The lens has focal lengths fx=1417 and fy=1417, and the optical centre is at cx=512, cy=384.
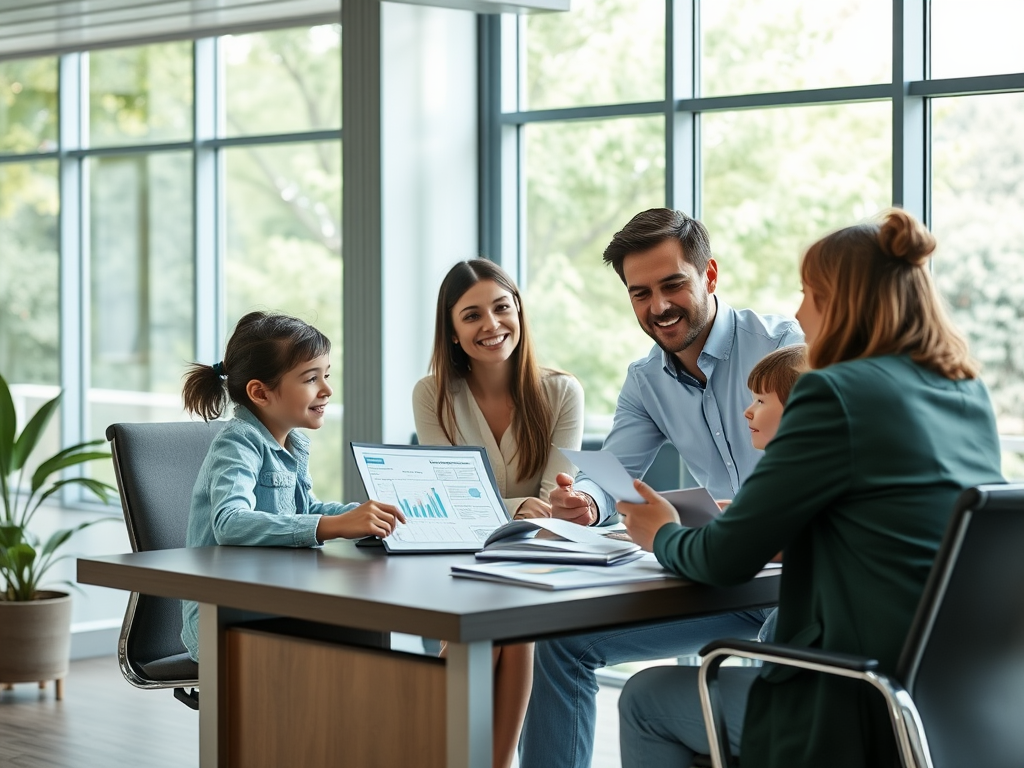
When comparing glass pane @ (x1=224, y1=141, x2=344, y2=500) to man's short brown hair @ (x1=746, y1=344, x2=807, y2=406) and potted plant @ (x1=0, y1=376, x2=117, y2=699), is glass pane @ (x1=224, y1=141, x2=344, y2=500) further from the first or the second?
man's short brown hair @ (x1=746, y1=344, x2=807, y2=406)

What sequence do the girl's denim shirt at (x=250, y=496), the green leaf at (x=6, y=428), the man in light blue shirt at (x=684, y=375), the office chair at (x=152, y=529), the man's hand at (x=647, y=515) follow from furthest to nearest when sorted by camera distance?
the green leaf at (x=6, y=428) < the office chair at (x=152, y=529) < the man in light blue shirt at (x=684, y=375) < the girl's denim shirt at (x=250, y=496) < the man's hand at (x=647, y=515)

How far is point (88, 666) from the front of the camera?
5152mm

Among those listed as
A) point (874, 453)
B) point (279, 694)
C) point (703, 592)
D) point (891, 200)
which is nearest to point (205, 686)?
point (279, 694)

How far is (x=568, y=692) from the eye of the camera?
Result: 107 inches

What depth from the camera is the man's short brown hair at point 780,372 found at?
95.9 inches

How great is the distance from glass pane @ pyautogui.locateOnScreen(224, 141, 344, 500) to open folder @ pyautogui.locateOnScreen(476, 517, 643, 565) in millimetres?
3417

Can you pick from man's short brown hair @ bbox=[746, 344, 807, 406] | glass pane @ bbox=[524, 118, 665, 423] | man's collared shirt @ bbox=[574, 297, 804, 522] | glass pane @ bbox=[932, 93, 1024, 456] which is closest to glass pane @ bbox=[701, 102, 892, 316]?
glass pane @ bbox=[932, 93, 1024, 456]

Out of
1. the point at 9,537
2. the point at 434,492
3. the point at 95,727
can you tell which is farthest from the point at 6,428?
the point at 434,492

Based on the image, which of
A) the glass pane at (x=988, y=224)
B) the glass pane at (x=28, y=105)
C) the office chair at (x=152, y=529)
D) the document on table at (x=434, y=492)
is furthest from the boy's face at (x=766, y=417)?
the glass pane at (x=28, y=105)

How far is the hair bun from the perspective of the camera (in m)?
1.92

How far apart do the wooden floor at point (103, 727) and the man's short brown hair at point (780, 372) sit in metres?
1.71

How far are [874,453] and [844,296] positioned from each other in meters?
0.24

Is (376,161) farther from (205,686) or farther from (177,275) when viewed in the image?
(205,686)

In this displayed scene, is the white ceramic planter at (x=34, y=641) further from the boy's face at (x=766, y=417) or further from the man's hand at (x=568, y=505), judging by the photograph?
the boy's face at (x=766, y=417)
